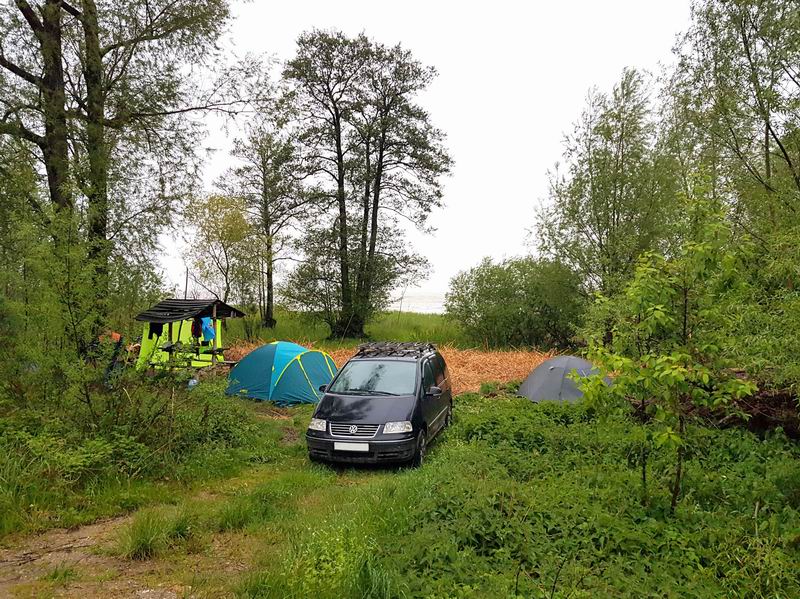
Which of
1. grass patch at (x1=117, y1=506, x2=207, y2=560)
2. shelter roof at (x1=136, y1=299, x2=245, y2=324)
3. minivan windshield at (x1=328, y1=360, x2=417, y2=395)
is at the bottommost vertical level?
grass patch at (x1=117, y1=506, x2=207, y2=560)

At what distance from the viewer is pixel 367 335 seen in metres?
23.3

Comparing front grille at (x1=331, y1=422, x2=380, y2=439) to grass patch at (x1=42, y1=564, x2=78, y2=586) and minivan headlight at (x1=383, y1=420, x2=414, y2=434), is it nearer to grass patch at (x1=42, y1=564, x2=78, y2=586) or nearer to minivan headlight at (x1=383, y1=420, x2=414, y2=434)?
minivan headlight at (x1=383, y1=420, x2=414, y2=434)

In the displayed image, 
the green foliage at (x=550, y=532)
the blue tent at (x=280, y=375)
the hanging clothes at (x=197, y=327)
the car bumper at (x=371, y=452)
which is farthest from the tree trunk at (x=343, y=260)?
the green foliage at (x=550, y=532)

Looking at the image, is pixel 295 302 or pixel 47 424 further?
pixel 295 302

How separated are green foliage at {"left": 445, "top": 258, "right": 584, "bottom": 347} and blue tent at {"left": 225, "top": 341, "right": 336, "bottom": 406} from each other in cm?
1097

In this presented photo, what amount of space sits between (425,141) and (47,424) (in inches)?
748

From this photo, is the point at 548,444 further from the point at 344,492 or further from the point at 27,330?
the point at 27,330

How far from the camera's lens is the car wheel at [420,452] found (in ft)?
22.5

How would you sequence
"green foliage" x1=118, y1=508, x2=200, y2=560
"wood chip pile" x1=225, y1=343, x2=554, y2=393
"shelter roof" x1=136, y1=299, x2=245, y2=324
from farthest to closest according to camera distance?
1. "wood chip pile" x1=225, y1=343, x2=554, y2=393
2. "shelter roof" x1=136, y1=299, x2=245, y2=324
3. "green foliage" x1=118, y1=508, x2=200, y2=560

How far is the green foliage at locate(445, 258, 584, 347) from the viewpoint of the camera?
A: 19078 millimetres

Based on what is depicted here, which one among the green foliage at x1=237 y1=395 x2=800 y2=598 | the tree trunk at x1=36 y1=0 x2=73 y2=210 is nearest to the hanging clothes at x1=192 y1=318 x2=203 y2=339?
the tree trunk at x1=36 y1=0 x2=73 y2=210

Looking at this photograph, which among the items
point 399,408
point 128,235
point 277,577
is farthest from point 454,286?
point 277,577

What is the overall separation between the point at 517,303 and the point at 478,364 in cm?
569

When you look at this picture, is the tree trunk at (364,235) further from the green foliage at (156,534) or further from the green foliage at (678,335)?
the green foliage at (678,335)
